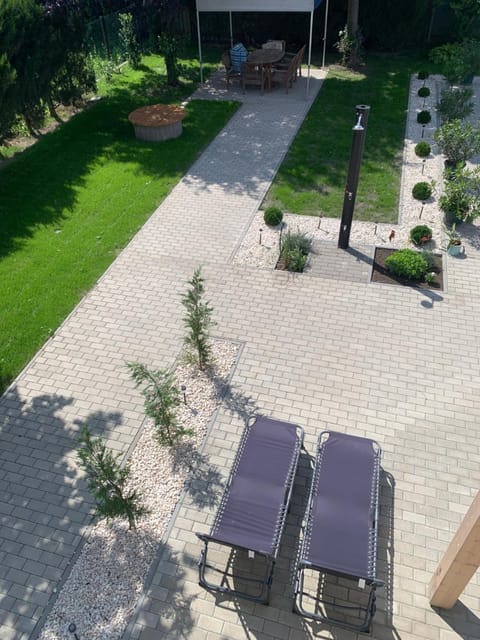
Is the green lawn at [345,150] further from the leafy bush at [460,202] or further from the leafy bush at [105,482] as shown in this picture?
the leafy bush at [105,482]

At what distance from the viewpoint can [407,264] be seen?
Answer: 36.5 feet

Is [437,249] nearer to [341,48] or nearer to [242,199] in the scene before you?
[242,199]

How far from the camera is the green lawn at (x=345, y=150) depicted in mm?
14078

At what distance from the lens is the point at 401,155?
1627 cm

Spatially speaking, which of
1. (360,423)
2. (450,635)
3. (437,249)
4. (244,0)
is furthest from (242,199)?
(450,635)

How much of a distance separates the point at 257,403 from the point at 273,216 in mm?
5862

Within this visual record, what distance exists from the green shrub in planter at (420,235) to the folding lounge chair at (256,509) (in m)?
6.67

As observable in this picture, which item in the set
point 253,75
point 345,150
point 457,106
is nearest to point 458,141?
point 457,106

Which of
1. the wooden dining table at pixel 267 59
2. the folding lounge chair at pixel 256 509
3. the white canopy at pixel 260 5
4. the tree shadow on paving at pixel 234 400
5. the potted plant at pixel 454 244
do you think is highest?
the white canopy at pixel 260 5

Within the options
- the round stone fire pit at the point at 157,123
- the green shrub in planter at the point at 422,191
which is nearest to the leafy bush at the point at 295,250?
the green shrub in planter at the point at 422,191

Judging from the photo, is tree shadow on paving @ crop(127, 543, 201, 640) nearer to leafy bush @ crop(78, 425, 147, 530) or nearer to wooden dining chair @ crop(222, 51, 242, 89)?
leafy bush @ crop(78, 425, 147, 530)

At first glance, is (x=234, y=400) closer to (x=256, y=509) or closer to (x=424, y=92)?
(x=256, y=509)

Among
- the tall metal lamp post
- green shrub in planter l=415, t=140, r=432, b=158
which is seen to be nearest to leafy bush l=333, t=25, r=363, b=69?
green shrub in planter l=415, t=140, r=432, b=158

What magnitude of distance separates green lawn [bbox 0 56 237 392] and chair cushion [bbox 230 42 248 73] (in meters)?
2.54
